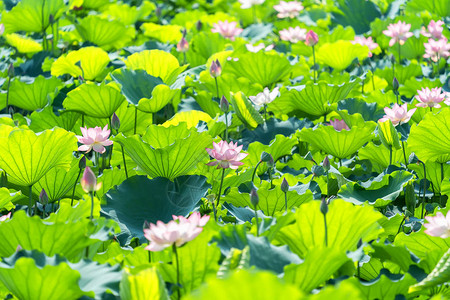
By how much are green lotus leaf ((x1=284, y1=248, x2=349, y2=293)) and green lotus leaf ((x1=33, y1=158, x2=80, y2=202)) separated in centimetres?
89

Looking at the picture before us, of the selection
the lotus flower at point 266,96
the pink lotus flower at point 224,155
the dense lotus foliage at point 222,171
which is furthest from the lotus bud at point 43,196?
the lotus flower at point 266,96

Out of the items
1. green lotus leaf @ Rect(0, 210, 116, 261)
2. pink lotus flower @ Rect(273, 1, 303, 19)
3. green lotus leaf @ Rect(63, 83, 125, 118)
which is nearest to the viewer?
green lotus leaf @ Rect(0, 210, 116, 261)

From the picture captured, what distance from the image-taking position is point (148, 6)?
409 centimetres

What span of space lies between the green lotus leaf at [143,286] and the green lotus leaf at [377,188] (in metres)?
0.77

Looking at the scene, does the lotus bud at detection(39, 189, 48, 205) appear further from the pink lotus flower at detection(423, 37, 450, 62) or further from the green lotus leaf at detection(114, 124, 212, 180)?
the pink lotus flower at detection(423, 37, 450, 62)

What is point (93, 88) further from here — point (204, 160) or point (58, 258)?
point (58, 258)

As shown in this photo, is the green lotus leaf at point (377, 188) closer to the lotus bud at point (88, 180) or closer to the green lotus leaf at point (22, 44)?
the lotus bud at point (88, 180)

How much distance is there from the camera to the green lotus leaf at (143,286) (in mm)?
1109

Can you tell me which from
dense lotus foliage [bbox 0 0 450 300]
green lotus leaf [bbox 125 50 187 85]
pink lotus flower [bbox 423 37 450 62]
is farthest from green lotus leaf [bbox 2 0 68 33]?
pink lotus flower [bbox 423 37 450 62]

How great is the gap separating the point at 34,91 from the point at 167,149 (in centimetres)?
103

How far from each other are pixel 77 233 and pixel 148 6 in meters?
3.03

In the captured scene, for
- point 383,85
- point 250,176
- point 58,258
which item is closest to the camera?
point 58,258

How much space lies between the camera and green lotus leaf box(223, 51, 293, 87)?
2523 millimetres

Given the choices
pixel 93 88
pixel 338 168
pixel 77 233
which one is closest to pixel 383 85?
pixel 338 168
